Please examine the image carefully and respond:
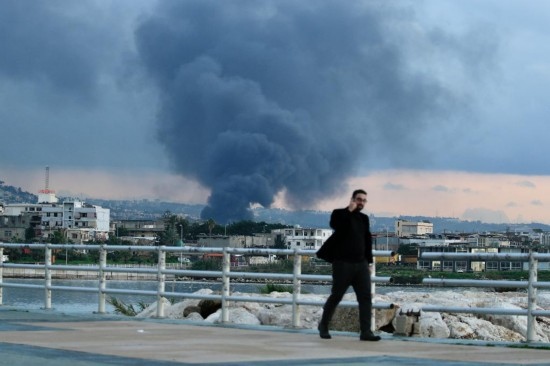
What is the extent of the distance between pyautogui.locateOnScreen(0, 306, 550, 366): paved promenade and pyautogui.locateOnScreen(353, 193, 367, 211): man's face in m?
1.82

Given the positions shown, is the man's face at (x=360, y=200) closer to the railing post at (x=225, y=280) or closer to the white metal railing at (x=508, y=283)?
the white metal railing at (x=508, y=283)

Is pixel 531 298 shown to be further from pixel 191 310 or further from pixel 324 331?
pixel 191 310

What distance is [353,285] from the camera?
54.0 feet

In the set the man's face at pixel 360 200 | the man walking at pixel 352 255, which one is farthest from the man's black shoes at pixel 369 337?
the man's face at pixel 360 200

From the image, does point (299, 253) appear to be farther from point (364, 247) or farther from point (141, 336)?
point (141, 336)

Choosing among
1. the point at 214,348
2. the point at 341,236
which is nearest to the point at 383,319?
the point at 341,236

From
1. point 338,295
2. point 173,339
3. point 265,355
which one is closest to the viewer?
point 265,355

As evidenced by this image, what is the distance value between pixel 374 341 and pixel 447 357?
109 inches

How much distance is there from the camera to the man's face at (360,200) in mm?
16172

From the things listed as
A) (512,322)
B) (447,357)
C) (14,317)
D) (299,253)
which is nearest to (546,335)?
(512,322)

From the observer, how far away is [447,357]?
1322cm

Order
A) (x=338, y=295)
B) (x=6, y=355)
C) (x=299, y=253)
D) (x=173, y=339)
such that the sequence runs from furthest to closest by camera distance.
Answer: (x=299, y=253), (x=338, y=295), (x=173, y=339), (x=6, y=355)

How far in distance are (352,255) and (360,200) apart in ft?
2.54

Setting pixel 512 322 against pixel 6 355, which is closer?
pixel 6 355
